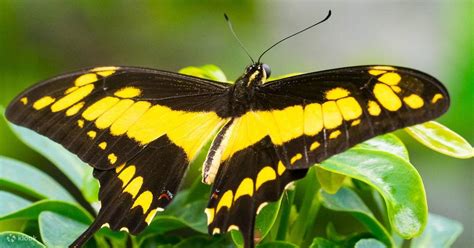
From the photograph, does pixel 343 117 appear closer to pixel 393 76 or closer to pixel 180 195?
pixel 393 76

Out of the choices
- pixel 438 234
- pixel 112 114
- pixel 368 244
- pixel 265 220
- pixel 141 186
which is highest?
pixel 112 114

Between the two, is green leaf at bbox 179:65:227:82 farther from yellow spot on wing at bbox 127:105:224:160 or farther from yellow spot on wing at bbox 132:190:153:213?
yellow spot on wing at bbox 132:190:153:213

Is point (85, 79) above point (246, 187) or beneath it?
above

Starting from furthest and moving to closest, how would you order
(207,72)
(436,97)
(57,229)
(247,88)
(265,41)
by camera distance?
(265,41), (207,72), (247,88), (57,229), (436,97)

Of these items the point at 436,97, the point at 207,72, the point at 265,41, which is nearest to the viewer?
the point at 436,97

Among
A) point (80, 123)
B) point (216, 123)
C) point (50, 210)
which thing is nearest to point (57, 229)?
point (50, 210)

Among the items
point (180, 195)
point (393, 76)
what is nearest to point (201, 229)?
point (180, 195)

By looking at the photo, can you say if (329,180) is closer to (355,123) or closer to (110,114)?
(355,123)
